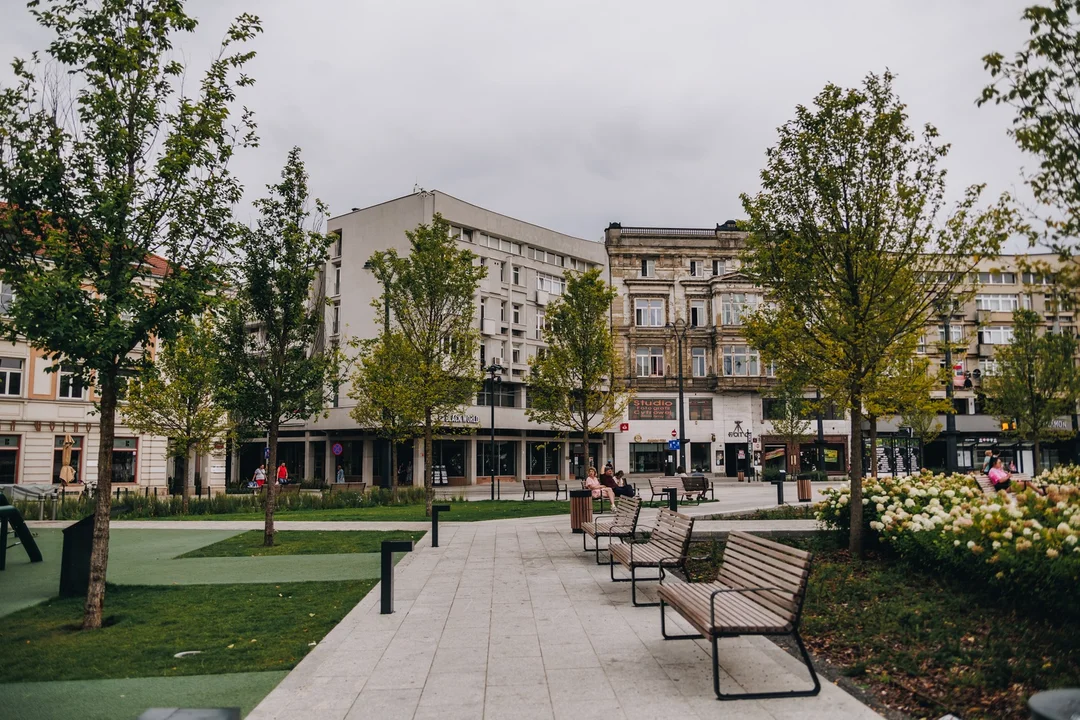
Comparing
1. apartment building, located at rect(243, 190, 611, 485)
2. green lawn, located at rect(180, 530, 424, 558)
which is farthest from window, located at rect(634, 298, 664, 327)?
green lawn, located at rect(180, 530, 424, 558)

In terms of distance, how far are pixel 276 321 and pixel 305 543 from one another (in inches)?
176

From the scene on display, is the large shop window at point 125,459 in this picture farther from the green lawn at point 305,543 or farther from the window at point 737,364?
the window at point 737,364

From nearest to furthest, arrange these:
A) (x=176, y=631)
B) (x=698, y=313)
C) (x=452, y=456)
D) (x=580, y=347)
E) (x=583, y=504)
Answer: (x=176, y=631) < (x=583, y=504) < (x=580, y=347) < (x=452, y=456) < (x=698, y=313)

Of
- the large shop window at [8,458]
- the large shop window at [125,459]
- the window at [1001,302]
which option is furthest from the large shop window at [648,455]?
the large shop window at [8,458]

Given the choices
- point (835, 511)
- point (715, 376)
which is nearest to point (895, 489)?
point (835, 511)

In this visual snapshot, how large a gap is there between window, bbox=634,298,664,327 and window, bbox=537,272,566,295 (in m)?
6.28

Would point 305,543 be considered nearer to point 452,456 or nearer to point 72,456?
point 72,456

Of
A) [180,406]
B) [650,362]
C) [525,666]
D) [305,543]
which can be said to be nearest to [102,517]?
[525,666]

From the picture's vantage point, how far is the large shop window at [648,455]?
56.1 metres

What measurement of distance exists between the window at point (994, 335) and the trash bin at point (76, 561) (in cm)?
6528

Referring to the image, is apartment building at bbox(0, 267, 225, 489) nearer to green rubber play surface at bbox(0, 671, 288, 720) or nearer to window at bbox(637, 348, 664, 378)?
window at bbox(637, 348, 664, 378)

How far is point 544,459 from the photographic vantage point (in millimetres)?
52562

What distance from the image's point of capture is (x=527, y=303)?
5309 centimetres

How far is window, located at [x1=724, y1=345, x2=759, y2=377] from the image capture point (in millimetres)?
56062
